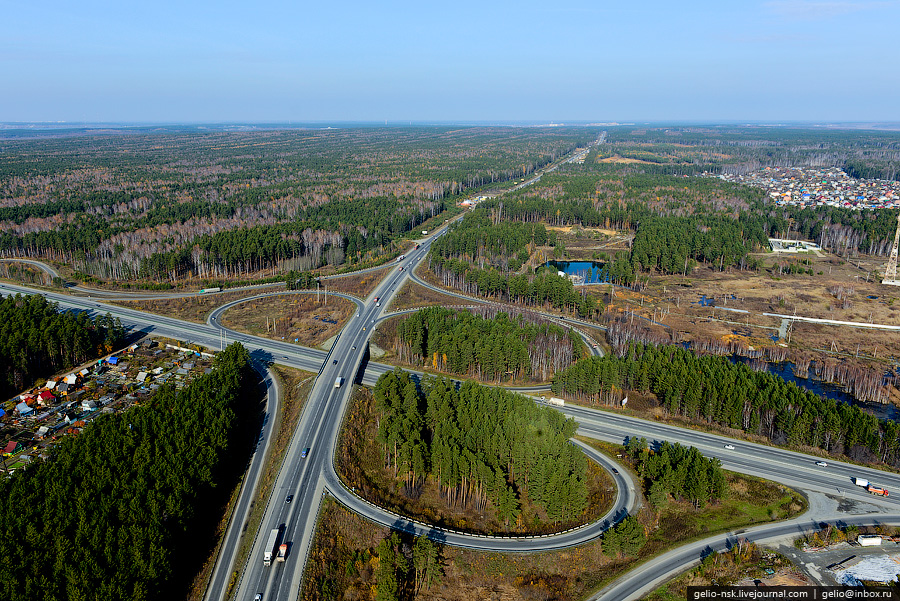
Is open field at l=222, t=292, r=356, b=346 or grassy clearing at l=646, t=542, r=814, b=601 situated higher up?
open field at l=222, t=292, r=356, b=346

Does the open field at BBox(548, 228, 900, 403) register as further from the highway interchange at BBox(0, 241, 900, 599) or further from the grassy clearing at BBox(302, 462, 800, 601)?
the grassy clearing at BBox(302, 462, 800, 601)

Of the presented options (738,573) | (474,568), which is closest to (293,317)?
(474,568)

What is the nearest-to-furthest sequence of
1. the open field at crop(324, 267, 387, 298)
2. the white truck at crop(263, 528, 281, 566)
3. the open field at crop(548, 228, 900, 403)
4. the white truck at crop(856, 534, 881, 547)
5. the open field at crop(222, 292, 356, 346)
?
the white truck at crop(263, 528, 281, 566)
the white truck at crop(856, 534, 881, 547)
the open field at crop(548, 228, 900, 403)
the open field at crop(222, 292, 356, 346)
the open field at crop(324, 267, 387, 298)

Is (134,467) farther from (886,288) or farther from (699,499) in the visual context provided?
(886,288)

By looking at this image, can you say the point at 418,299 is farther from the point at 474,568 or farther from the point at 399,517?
the point at 474,568

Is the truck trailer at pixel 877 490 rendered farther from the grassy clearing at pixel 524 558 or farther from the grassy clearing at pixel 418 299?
the grassy clearing at pixel 418 299

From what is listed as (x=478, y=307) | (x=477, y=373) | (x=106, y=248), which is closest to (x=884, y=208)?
(x=478, y=307)

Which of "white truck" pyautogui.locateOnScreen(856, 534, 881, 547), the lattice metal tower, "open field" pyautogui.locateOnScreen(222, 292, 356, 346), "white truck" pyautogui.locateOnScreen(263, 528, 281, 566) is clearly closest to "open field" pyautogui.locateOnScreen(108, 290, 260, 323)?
"open field" pyautogui.locateOnScreen(222, 292, 356, 346)
